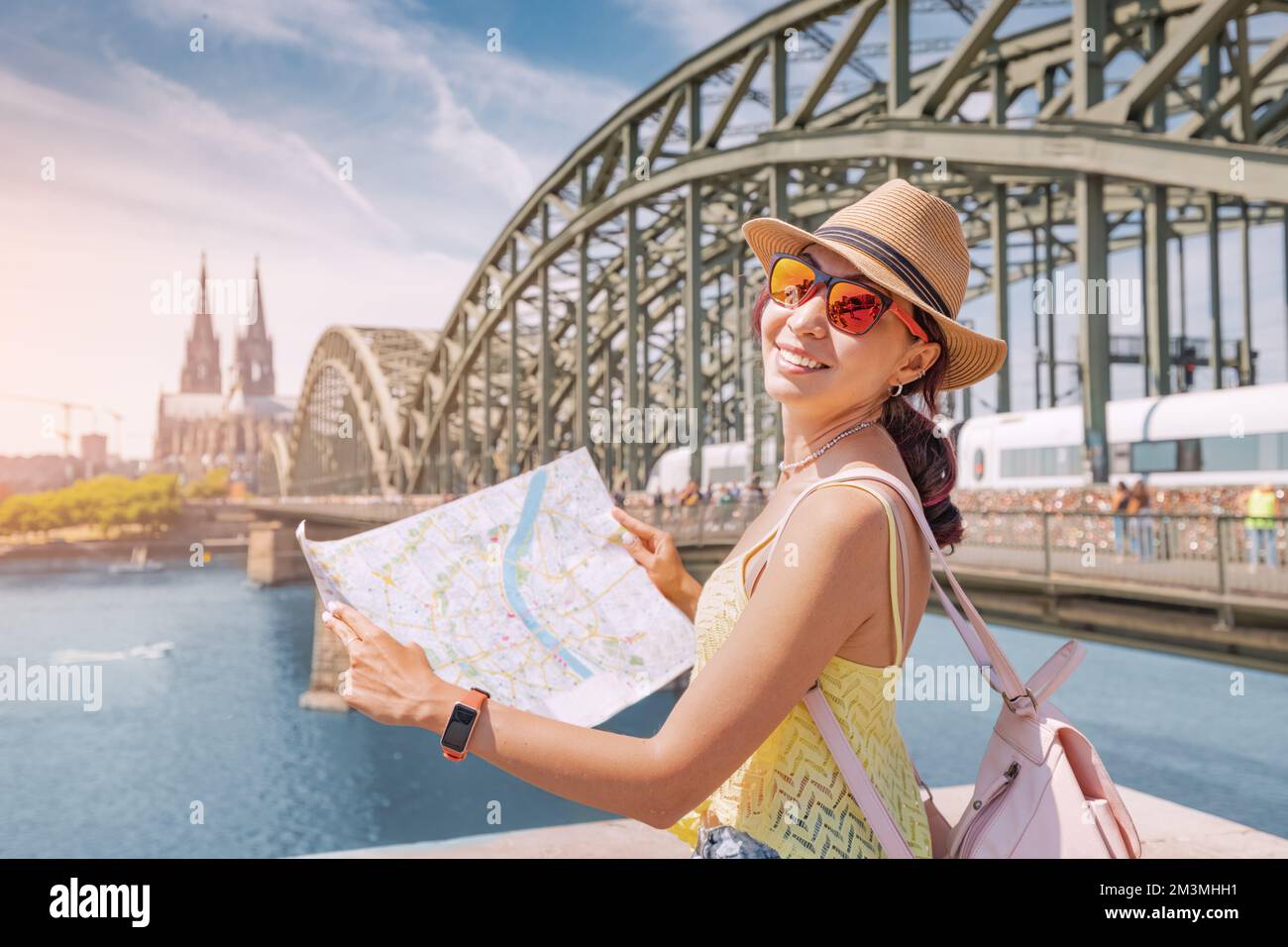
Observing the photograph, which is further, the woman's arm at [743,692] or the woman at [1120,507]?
the woman at [1120,507]

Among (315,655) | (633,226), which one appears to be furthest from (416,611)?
(315,655)

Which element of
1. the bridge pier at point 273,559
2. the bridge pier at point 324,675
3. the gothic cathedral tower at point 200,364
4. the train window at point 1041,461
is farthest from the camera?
the gothic cathedral tower at point 200,364

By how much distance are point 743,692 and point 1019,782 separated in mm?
554

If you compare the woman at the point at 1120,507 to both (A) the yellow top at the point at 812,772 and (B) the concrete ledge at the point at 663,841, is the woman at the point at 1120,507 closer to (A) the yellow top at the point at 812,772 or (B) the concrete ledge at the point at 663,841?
(B) the concrete ledge at the point at 663,841

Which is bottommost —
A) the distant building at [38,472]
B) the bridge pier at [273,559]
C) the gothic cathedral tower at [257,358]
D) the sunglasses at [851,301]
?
the bridge pier at [273,559]

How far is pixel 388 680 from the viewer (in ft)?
5.68

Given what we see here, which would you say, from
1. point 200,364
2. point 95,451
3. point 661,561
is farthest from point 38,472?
point 661,561

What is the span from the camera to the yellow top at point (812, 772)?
1.73m

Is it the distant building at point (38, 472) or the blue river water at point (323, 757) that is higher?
the distant building at point (38, 472)

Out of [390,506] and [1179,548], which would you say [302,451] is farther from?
[1179,548]

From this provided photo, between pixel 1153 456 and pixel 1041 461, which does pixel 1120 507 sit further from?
pixel 1041 461

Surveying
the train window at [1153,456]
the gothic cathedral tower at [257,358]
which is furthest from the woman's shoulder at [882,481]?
the gothic cathedral tower at [257,358]
